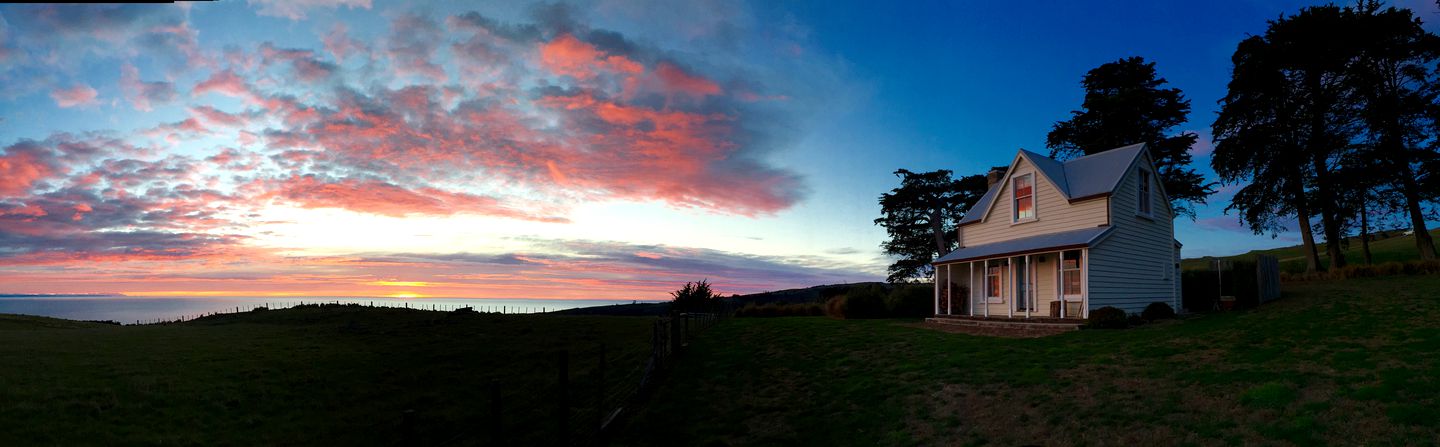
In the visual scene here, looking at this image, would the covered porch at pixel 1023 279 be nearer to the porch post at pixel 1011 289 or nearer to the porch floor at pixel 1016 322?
the porch post at pixel 1011 289

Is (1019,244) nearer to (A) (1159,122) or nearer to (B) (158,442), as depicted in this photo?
(A) (1159,122)

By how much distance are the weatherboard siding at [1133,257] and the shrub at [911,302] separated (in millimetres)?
10281

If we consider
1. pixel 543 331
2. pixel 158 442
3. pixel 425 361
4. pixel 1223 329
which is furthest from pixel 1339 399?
pixel 543 331

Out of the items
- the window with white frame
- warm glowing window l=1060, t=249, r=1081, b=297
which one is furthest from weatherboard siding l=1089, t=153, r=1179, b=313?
the window with white frame

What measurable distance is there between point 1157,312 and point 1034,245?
4.68m

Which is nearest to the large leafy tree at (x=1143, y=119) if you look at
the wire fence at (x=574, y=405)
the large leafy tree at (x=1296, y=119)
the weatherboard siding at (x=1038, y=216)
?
the large leafy tree at (x=1296, y=119)

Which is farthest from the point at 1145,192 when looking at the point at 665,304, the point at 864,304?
the point at 665,304

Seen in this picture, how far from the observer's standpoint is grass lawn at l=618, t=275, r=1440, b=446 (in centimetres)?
991

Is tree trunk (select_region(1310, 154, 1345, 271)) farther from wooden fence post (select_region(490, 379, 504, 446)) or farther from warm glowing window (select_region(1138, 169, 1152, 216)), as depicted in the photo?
wooden fence post (select_region(490, 379, 504, 446))

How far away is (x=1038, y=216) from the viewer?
27797 mm

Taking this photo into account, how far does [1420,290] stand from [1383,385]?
714 inches

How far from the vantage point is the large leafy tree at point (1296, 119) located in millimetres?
34406

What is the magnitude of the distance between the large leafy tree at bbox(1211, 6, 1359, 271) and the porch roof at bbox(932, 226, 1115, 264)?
18.6m

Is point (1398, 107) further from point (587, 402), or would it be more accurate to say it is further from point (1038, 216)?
point (587, 402)
